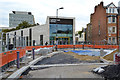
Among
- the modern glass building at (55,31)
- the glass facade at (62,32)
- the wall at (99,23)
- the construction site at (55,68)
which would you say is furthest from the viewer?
the glass facade at (62,32)

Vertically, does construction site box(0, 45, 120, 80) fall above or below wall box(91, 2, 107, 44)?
below

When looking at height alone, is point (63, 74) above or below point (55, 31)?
below

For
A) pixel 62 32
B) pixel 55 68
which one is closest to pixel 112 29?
pixel 62 32

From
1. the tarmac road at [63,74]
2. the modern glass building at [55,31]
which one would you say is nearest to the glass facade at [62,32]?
the modern glass building at [55,31]

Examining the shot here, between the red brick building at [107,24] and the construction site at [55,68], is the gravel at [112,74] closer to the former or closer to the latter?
the construction site at [55,68]

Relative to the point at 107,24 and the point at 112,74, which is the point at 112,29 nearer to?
the point at 107,24

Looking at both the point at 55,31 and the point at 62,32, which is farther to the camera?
the point at 62,32

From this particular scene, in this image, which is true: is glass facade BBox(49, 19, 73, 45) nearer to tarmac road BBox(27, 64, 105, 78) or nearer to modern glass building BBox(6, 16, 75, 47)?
modern glass building BBox(6, 16, 75, 47)

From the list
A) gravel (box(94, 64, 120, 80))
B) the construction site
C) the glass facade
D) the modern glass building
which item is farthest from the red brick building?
gravel (box(94, 64, 120, 80))

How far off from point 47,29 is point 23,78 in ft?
127

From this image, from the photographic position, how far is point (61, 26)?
46.2 meters

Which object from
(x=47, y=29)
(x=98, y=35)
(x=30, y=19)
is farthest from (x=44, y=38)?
(x=30, y=19)

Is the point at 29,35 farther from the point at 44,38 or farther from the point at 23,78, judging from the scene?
the point at 23,78

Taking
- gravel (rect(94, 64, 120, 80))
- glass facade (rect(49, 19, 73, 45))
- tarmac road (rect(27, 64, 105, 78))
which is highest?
glass facade (rect(49, 19, 73, 45))
